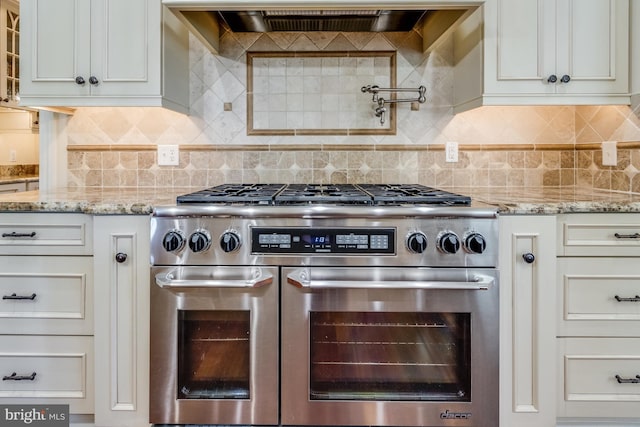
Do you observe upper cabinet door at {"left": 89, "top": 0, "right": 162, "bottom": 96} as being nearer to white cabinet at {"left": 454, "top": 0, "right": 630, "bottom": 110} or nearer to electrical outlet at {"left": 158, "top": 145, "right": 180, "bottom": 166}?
electrical outlet at {"left": 158, "top": 145, "right": 180, "bottom": 166}

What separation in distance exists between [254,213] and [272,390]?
64 centimetres

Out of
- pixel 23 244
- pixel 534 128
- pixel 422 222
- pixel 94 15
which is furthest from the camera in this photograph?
pixel 534 128

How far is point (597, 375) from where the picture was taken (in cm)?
168

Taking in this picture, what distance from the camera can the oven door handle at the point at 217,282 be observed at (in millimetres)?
1579

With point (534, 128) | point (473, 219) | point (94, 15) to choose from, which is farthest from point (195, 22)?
point (534, 128)

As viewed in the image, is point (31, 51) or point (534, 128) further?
point (534, 128)

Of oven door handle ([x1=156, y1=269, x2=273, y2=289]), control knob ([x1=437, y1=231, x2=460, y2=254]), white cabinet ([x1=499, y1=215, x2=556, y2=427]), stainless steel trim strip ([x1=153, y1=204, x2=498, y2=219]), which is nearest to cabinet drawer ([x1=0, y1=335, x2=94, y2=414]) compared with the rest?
oven door handle ([x1=156, y1=269, x2=273, y2=289])

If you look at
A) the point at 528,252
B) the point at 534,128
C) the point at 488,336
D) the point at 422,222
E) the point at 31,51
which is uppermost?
the point at 31,51

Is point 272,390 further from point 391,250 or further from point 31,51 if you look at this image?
point 31,51

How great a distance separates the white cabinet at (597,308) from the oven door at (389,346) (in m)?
0.30

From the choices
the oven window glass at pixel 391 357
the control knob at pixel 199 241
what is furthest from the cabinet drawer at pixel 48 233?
the oven window glass at pixel 391 357

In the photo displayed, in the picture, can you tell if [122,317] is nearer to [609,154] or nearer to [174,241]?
[174,241]

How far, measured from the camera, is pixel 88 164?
7.86ft

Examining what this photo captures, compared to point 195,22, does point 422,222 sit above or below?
below
